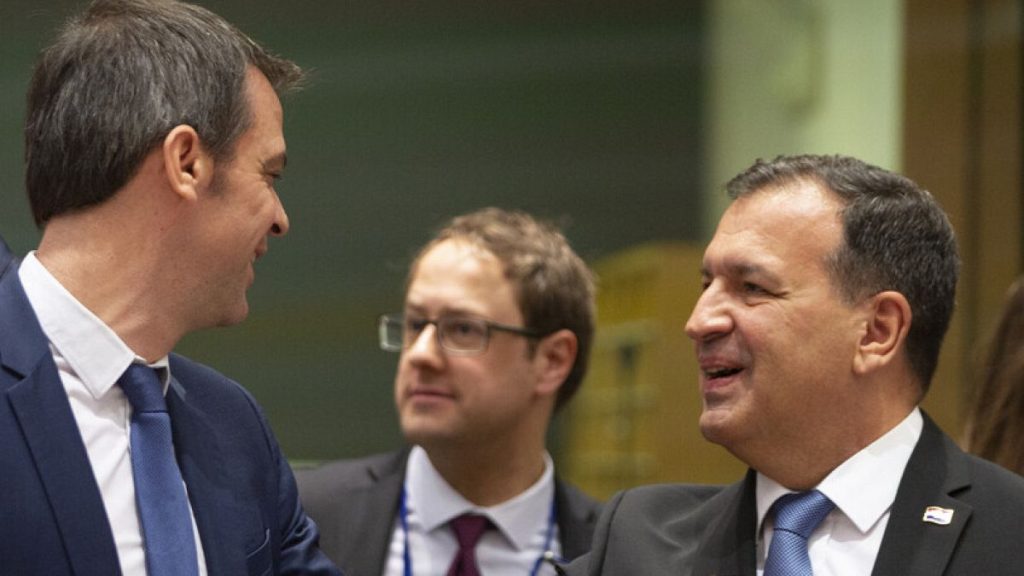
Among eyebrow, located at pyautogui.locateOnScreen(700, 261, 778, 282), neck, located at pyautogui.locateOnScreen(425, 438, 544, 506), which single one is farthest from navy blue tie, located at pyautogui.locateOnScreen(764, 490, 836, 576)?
neck, located at pyautogui.locateOnScreen(425, 438, 544, 506)

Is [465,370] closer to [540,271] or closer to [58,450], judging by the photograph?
[540,271]

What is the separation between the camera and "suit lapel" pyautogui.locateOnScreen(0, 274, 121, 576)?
2172 millimetres

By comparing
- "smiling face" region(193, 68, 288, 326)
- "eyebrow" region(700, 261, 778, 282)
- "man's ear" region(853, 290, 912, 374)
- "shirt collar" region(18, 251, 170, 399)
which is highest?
"smiling face" region(193, 68, 288, 326)

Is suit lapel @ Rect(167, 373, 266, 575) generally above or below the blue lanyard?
above

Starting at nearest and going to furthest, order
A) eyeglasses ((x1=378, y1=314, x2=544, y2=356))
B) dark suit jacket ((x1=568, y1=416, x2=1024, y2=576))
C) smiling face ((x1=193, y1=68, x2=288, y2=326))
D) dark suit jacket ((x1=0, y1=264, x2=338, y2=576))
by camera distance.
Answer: dark suit jacket ((x1=0, y1=264, x2=338, y2=576)) → smiling face ((x1=193, y1=68, x2=288, y2=326)) → dark suit jacket ((x1=568, y1=416, x2=1024, y2=576)) → eyeglasses ((x1=378, y1=314, x2=544, y2=356))

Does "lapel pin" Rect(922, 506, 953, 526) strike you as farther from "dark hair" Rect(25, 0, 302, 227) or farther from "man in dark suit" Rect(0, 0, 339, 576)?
"dark hair" Rect(25, 0, 302, 227)

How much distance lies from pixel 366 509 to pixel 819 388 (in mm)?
1210

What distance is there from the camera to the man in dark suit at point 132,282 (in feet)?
7.25

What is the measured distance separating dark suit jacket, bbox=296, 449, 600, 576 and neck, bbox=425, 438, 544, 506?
0.35ft

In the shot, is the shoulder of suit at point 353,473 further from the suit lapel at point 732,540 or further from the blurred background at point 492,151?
the blurred background at point 492,151

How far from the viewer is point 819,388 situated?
2.69 meters

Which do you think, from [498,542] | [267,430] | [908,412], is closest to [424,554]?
[498,542]

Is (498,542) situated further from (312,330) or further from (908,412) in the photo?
(312,330)

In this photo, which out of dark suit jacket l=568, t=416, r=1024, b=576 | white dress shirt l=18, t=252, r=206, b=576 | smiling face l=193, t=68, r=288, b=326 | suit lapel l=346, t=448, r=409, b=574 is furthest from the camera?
suit lapel l=346, t=448, r=409, b=574
